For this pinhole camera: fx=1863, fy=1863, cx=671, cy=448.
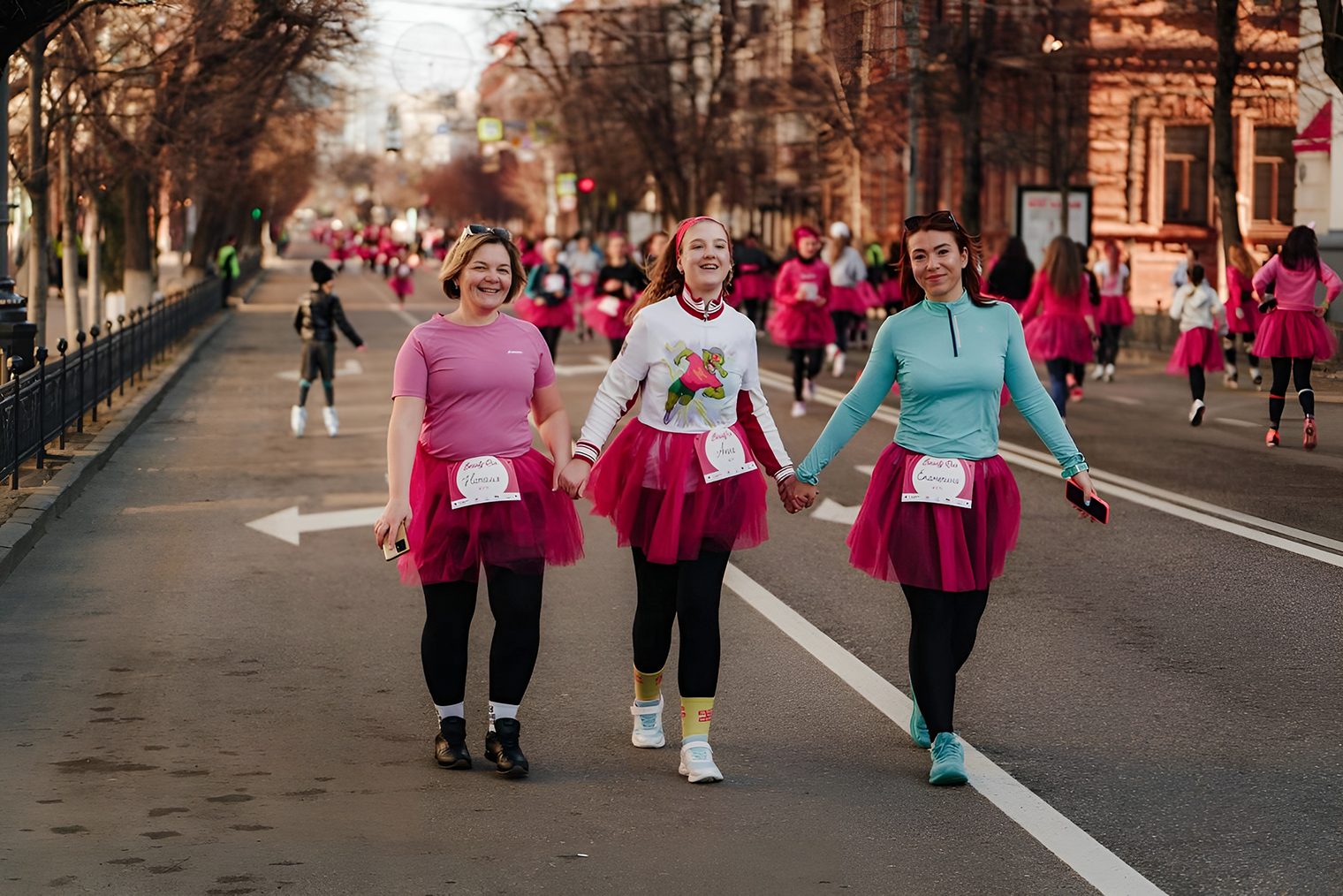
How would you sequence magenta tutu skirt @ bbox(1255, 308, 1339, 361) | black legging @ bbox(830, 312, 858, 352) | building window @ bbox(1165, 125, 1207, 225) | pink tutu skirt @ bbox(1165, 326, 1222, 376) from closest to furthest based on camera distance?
1. magenta tutu skirt @ bbox(1255, 308, 1339, 361)
2. pink tutu skirt @ bbox(1165, 326, 1222, 376)
3. black legging @ bbox(830, 312, 858, 352)
4. building window @ bbox(1165, 125, 1207, 225)

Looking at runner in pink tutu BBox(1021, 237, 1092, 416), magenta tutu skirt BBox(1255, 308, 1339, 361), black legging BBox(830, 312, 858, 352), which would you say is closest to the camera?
magenta tutu skirt BBox(1255, 308, 1339, 361)

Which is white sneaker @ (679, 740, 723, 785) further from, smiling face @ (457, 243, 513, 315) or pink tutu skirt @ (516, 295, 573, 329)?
pink tutu skirt @ (516, 295, 573, 329)

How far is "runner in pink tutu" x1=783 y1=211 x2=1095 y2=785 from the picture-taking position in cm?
591

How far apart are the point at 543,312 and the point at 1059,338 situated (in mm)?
6410

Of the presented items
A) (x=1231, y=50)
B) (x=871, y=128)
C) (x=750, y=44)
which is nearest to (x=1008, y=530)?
(x=1231, y=50)

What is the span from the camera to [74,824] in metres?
5.42

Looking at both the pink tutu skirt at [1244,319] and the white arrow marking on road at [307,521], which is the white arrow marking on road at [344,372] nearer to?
the pink tutu skirt at [1244,319]

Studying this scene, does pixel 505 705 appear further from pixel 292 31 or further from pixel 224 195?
pixel 224 195

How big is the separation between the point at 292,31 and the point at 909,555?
2026 centimetres

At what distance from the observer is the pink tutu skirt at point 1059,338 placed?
16797mm

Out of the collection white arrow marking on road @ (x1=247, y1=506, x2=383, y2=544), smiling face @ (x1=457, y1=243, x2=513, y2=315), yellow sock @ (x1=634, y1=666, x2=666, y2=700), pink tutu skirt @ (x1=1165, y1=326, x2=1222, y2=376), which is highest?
smiling face @ (x1=457, y1=243, x2=513, y2=315)

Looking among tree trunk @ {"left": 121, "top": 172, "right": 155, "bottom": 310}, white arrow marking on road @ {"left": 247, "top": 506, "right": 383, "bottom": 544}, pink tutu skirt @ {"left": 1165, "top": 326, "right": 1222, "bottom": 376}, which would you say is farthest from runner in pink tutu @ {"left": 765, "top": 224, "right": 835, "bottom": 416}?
tree trunk @ {"left": 121, "top": 172, "right": 155, "bottom": 310}

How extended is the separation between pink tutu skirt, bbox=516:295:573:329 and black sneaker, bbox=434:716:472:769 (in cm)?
1469

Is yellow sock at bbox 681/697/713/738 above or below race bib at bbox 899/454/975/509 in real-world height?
below
